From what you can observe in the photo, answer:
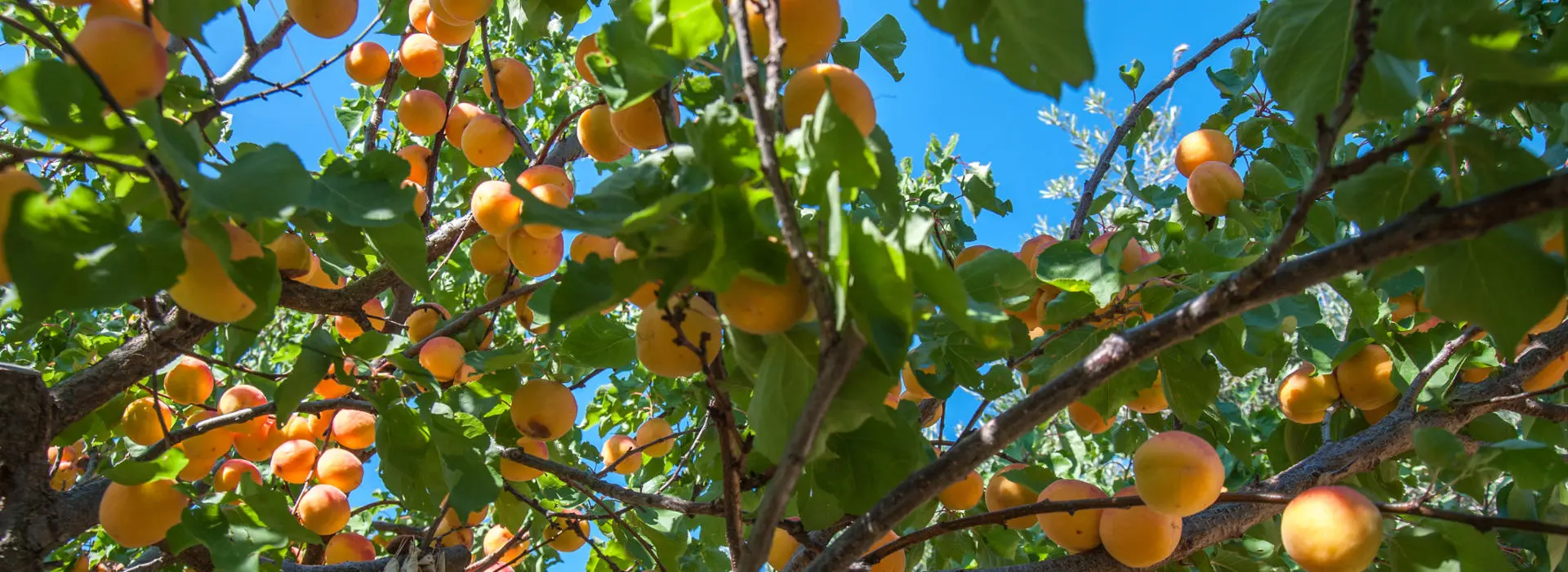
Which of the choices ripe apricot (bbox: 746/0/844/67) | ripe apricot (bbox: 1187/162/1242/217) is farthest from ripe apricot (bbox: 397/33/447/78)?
ripe apricot (bbox: 1187/162/1242/217)

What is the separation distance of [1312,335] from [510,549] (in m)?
2.68

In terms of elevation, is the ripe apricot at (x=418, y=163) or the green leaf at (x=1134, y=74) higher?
the green leaf at (x=1134, y=74)

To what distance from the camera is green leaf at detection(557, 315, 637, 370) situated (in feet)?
5.43

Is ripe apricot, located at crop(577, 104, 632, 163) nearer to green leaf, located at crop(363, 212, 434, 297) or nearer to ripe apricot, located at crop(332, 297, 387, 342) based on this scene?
green leaf, located at crop(363, 212, 434, 297)

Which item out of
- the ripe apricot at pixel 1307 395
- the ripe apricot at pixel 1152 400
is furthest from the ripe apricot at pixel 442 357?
the ripe apricot at pixel 1307 395

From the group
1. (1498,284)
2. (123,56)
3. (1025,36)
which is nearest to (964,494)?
(1498,284)

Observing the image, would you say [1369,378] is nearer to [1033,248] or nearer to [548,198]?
[1033,248]

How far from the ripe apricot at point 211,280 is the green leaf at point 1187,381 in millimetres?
1669

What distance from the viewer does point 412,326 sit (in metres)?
2.94

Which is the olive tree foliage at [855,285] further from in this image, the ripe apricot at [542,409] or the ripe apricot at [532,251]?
the ripe apricot at [532,251]

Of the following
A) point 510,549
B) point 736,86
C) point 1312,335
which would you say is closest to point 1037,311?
point 1312,335

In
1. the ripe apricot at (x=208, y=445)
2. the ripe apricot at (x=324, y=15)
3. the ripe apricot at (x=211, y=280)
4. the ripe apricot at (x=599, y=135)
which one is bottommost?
the ripe apricot at (x=211, y=280)

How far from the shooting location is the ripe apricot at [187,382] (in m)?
2.72

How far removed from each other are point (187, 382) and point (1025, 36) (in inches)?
105
